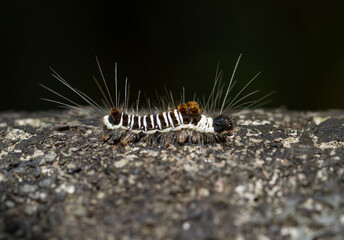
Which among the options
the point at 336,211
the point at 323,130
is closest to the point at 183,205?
the point at 336,211

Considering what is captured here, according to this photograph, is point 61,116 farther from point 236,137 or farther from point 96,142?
point 236,137

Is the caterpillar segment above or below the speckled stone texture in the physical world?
above

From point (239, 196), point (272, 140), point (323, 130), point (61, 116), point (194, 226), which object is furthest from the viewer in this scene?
point (61, 116)

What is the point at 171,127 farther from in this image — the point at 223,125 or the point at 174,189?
the point at 174,189

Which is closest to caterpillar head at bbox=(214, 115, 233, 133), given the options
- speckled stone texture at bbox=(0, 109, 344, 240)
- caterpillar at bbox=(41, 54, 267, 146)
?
caterpillar at bbox=(41, 54, 267, 146)

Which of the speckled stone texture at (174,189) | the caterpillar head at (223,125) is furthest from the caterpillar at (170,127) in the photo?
the speckled stone texture at (174,189)

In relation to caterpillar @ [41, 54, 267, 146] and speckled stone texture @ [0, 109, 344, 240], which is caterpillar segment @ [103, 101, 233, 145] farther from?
speckled stone texture @ [0, 109, 344, 240]
